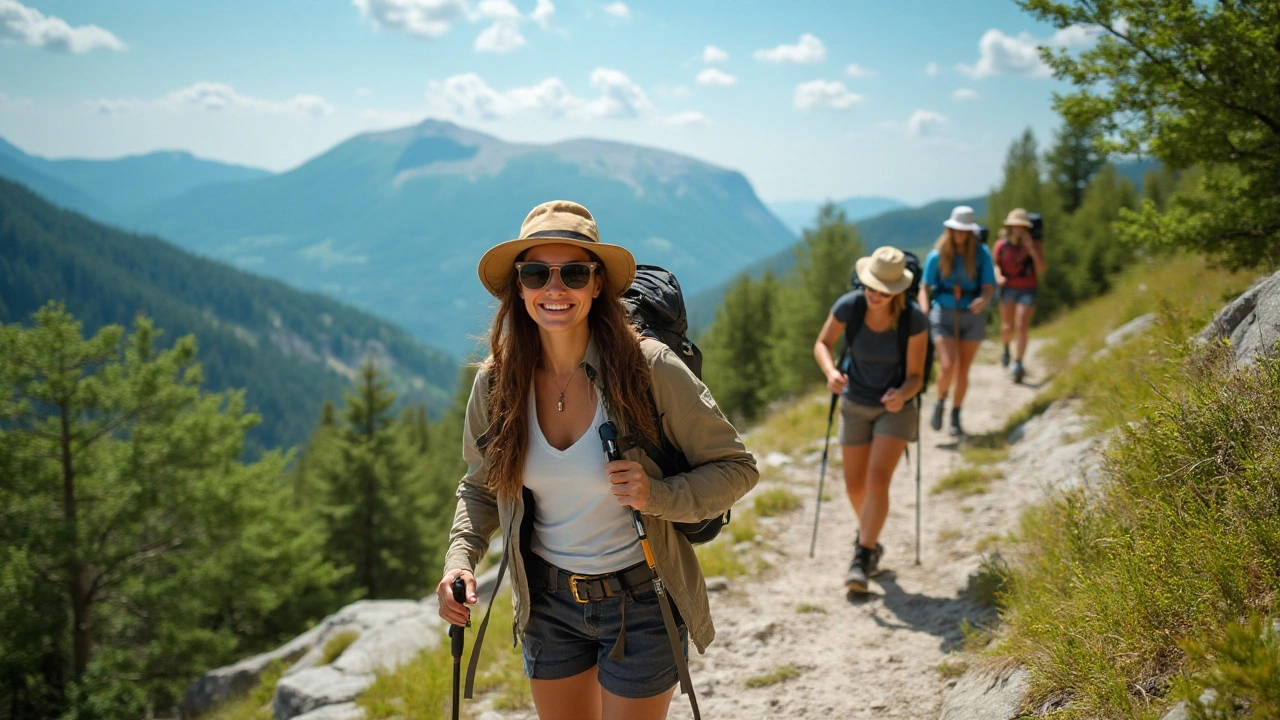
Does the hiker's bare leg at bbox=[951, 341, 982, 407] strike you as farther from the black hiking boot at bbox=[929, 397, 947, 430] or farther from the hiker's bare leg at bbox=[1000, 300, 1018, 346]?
the hiker's bare leg at bbox=[1000, 300, 1018, 346]

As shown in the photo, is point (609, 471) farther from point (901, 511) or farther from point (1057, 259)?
point (1057, 259)

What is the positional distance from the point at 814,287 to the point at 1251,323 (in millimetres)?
25276

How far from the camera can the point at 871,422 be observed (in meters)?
5.69

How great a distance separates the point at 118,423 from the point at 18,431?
232 cm

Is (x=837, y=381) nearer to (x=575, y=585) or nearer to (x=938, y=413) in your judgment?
(x=575, y=585)

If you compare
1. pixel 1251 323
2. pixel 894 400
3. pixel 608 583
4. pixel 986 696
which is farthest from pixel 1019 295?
pixel 608 583

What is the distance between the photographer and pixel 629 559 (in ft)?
8.59

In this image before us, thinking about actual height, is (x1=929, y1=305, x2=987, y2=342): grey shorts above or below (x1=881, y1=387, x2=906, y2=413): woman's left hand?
above

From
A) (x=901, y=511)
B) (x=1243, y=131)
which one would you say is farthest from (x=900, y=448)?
(x=1243, y=131)

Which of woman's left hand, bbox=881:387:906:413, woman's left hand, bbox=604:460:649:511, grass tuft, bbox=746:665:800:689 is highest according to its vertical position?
woman's left hand, bbox=604:460:649:511

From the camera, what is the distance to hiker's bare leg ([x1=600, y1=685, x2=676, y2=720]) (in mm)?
2510

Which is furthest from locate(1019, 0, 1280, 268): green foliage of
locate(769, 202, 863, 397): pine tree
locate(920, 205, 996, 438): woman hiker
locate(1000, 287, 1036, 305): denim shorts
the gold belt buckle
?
locate(769, 202, 863, 397): pine tree

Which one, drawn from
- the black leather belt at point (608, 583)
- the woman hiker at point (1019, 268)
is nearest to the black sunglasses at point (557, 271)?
the black leather belt at point (608, 583)

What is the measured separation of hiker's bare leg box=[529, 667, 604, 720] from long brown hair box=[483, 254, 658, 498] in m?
0.70
